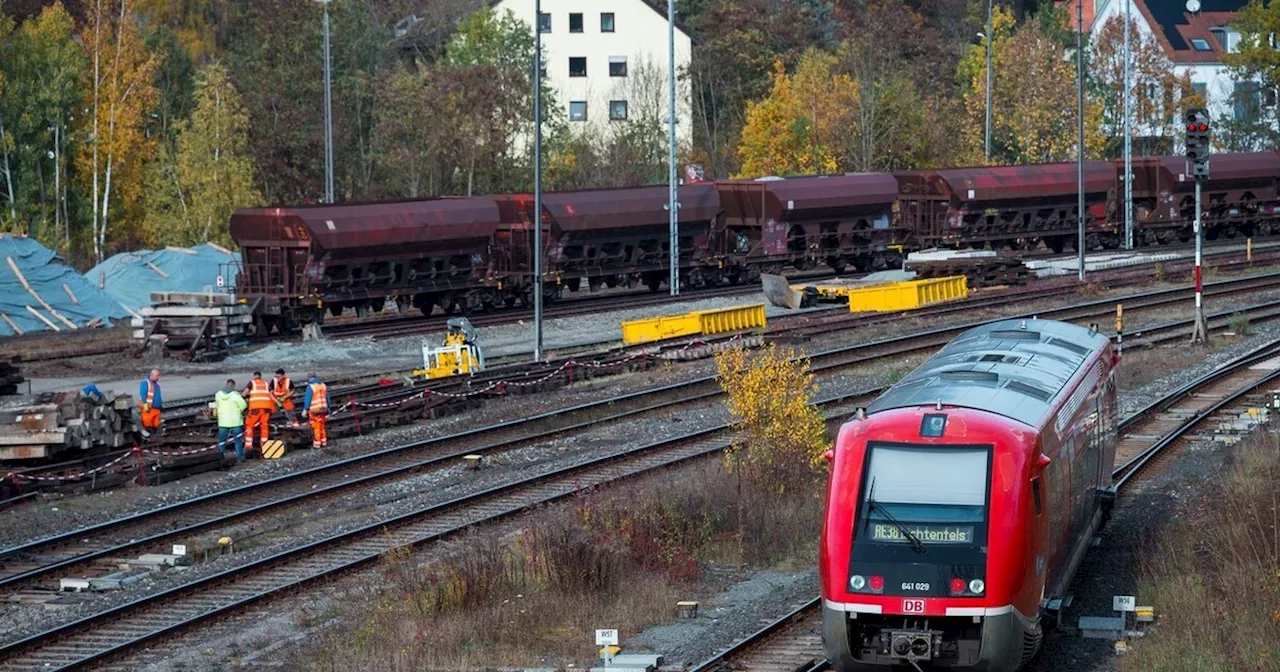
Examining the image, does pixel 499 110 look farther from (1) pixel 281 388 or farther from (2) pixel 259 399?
(2) pixel 259 399

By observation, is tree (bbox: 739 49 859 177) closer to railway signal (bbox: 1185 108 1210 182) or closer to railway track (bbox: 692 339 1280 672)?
railway signal (bbox: 1185 108 1210 182)

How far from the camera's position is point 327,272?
4041 cm

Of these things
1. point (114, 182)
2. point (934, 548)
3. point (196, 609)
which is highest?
point (114, 182)

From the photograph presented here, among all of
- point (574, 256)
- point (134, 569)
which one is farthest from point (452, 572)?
point (574, 256)

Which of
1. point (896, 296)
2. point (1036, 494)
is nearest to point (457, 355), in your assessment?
point (896, 296)

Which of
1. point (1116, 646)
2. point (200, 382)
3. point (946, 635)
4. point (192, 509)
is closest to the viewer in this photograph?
point (946, 635)

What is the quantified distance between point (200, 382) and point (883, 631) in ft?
79.7

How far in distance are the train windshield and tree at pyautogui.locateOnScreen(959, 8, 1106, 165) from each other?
56761 millimetres

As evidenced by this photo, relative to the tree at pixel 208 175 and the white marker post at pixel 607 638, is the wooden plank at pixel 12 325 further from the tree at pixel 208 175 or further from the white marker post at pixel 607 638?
the white marker post at pixel 607 638

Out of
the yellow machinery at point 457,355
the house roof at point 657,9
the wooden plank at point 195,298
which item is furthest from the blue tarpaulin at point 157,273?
the house roof at point 657,9

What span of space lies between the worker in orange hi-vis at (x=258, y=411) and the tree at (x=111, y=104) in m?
34.3

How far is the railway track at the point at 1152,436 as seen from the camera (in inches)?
534

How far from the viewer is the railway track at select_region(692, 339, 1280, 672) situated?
13562 mm

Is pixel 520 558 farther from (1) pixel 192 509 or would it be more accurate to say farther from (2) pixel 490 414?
(2) pixel 490 414
